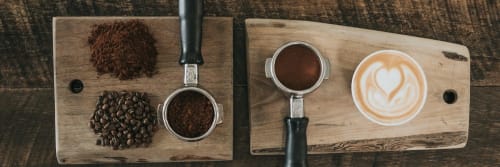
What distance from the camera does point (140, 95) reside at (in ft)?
3.58

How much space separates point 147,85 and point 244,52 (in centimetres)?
23

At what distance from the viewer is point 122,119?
1.08 meters

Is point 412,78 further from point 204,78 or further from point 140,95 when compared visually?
point 140,95

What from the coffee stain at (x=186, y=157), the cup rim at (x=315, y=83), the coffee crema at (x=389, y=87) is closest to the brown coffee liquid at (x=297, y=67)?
the cup rim at (x=315, y=83)

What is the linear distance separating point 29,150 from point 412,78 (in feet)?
2.87

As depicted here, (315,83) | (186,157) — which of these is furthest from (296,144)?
(186,157)

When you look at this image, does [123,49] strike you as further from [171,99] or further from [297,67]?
[297,67]

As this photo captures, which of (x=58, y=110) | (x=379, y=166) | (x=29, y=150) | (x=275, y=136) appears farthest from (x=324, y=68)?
(x=29, y=150)

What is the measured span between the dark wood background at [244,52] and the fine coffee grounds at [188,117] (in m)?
0.13

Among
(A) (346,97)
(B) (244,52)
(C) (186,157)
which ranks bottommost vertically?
(C) (186,157)

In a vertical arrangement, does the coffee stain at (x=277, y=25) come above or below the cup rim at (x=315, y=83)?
above

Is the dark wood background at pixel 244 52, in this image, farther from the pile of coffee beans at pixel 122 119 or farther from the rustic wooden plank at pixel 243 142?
the pile of coffee beans at pixel 122 119

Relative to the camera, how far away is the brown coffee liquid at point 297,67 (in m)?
1.06

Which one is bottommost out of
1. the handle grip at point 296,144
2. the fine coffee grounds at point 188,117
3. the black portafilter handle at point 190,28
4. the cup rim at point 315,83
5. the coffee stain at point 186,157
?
the coffee stain at point 186,157
